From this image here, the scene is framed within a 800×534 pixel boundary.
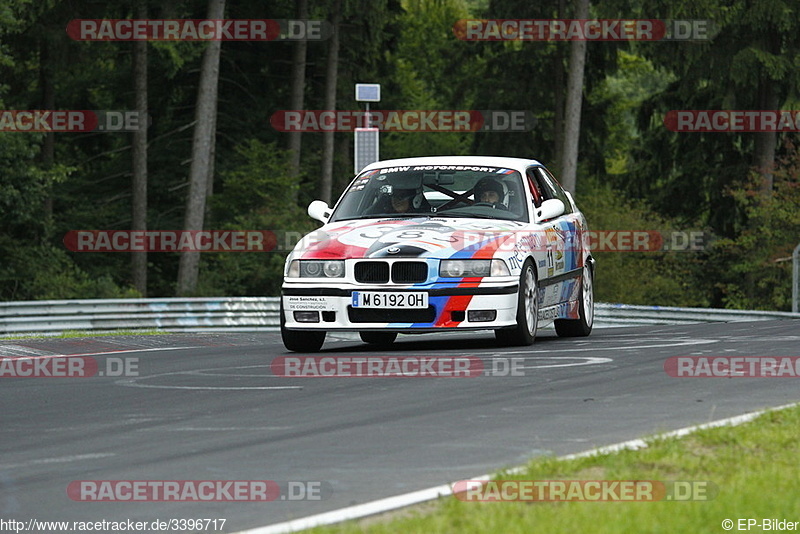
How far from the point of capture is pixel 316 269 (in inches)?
525

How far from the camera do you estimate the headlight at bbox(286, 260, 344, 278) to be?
13.2 metres

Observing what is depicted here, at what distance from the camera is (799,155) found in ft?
127

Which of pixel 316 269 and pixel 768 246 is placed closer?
pixel 316 269

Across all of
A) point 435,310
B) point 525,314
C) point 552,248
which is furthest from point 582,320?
point 435,310

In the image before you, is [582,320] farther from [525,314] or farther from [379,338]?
[525,314]

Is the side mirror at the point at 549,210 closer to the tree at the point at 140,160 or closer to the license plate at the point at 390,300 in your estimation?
the license plate at the point at 390,300

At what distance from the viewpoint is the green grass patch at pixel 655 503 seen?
555 cm

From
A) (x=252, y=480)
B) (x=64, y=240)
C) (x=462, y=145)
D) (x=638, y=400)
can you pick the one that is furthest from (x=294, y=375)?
(x=462, y=145)

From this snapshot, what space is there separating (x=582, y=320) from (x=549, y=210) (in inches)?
89.6

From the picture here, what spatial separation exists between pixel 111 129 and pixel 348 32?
389 inches

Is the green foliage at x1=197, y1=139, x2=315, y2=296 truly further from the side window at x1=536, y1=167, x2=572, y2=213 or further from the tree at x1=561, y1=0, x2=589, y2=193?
the side window at x1=536, y1=167, x2=572, y2=213

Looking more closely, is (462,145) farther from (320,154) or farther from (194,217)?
(194,217)

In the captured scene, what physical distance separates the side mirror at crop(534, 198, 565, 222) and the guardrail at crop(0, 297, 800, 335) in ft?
29.4

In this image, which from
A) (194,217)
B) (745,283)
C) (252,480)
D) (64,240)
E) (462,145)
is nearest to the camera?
(252,480)
